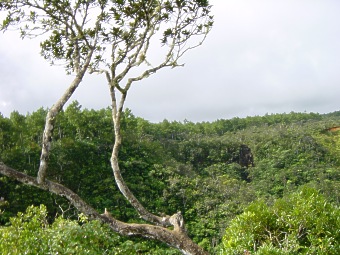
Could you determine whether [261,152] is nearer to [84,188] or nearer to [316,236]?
[84,188]

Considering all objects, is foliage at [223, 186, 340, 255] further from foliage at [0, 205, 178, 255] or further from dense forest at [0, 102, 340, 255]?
foliage at [0, 205, 178, 255]

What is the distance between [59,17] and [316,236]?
4.15m

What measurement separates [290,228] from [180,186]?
22.4 meters

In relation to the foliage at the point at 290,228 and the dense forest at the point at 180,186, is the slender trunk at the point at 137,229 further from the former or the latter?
the foliage at the point at 290,228

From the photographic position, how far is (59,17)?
5453mm

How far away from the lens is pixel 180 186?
84.2 feet

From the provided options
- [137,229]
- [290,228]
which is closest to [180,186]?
[137,229]

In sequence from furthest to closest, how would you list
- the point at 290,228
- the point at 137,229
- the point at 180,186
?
the point at 180,186 < the point at 137,229 < the point at 290,228

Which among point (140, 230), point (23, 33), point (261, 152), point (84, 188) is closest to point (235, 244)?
point (140, 230)

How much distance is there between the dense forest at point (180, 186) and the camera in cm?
349

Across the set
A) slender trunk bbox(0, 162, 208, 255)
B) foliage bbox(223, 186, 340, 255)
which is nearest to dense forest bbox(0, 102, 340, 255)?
foliage bbox(223, 186, 340, 255)

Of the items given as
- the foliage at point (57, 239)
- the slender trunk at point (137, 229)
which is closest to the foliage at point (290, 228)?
the slender trunk at point (137, 229)

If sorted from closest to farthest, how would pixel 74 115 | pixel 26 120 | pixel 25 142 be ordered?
pixel 25 142 < pixel 26 120 < pixel 74 115

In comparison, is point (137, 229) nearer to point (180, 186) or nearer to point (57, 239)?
point (57, 239)
